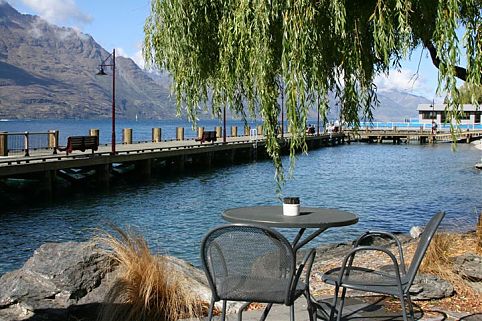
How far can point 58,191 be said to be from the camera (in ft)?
88.2

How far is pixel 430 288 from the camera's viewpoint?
5957 mm

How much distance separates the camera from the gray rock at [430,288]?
5.84 m

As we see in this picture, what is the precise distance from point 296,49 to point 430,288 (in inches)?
106

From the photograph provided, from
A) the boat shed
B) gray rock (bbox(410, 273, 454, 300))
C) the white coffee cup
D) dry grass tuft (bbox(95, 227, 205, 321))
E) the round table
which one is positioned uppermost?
the boat shed

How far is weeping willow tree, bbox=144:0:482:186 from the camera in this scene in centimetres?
652

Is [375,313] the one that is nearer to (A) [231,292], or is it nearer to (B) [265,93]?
(A) [231,292]

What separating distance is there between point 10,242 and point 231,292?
543 inches

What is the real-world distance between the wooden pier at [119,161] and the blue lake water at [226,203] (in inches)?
50.2

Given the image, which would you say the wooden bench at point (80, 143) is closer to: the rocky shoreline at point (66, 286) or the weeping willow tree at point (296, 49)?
the weeping willow tree at point (296, 49)

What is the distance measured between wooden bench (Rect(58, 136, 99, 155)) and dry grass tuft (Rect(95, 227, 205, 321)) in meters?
22.9

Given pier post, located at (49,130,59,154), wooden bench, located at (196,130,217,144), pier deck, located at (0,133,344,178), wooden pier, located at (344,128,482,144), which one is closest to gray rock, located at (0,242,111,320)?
pier deck, located at (0,133,344,178)

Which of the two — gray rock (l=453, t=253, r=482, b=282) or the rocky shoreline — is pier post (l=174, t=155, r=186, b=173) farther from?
the rocky shoreline

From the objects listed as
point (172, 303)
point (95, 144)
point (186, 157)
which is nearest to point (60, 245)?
point (172, 303)

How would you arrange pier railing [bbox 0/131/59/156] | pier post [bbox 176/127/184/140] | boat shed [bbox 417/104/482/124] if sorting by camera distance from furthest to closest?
boat shed [bbox 417/104/482/124] < pier post [bbox 176/127/184/140] < pier railing [bbox 0/131/59/156]
